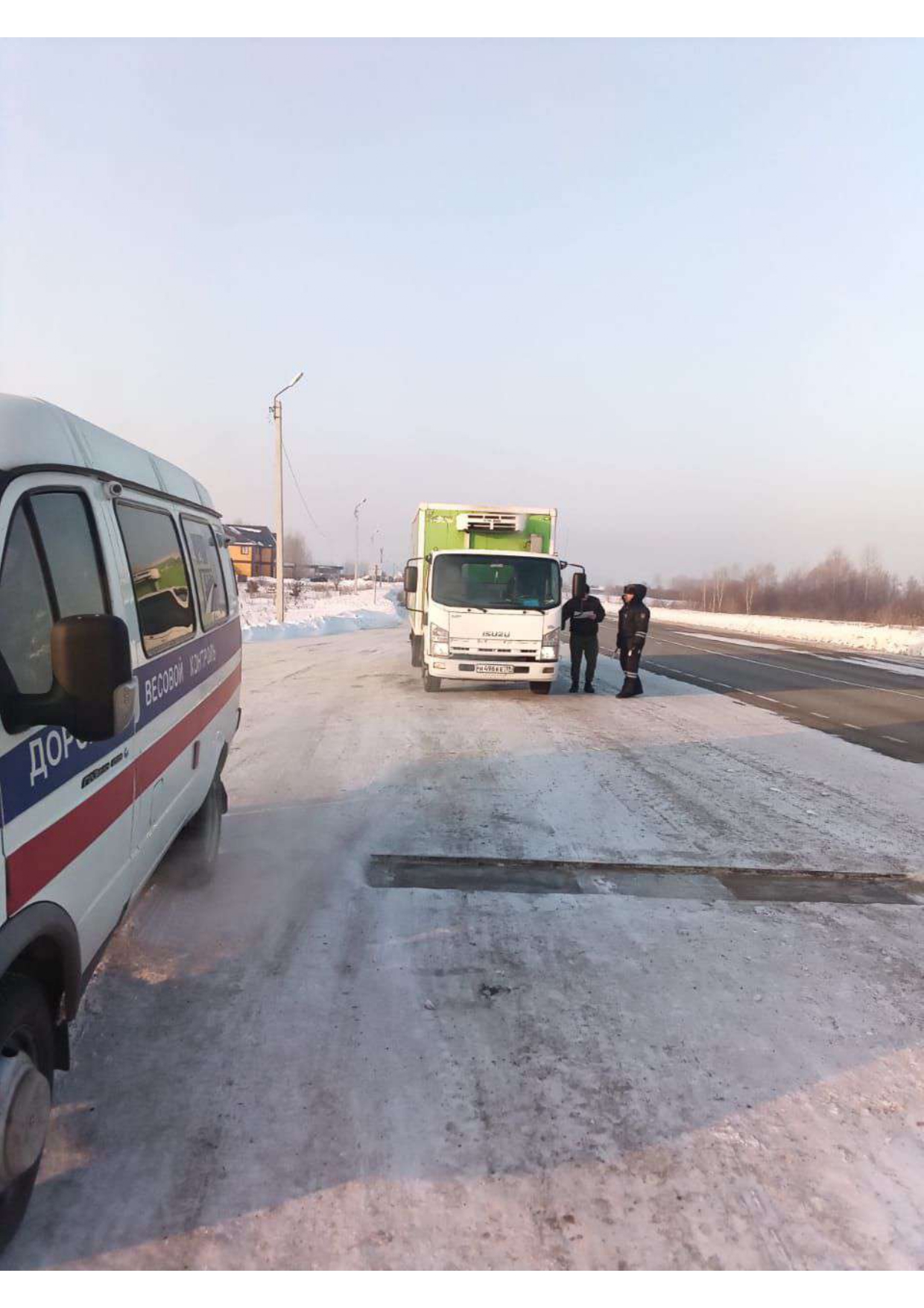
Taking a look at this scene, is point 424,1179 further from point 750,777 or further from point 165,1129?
point 750,777

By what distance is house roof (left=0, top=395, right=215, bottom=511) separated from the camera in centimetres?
231

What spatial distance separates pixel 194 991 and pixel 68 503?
2.23 m

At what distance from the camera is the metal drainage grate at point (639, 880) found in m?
4.70

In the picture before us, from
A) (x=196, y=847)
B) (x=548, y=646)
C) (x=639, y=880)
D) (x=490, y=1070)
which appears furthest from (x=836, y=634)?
(x=490, y=1070)

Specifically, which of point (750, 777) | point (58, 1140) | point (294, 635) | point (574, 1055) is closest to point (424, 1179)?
point (574, 1055)

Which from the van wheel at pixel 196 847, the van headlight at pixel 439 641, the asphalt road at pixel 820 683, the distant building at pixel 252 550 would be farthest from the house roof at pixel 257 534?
the van wheel at pixel 196 847

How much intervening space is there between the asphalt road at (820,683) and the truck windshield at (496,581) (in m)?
4.06

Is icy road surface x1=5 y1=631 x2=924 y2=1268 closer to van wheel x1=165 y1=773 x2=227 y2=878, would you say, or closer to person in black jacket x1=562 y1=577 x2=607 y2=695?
van wheel x1=165 y1=773 x2=227 y2=878

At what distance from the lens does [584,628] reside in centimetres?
1329

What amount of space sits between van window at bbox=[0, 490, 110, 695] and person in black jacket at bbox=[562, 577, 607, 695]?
33.9 feet

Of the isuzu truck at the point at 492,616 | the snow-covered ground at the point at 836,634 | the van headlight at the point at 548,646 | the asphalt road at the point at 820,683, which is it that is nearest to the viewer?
the asphalt road at the point at 820,683

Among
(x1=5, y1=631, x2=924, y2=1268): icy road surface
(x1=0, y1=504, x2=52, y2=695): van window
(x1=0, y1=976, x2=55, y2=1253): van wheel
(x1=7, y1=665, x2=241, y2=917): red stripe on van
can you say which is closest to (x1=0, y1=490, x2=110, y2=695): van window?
(x1=0, y1=504, x2=52, y2=695): van window

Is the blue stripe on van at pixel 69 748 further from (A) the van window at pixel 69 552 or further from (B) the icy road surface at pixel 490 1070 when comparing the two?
(B) the icy road surface at pixel 490 1070

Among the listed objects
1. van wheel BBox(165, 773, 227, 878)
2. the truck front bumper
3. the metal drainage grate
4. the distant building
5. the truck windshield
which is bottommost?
the metal drainage grate
